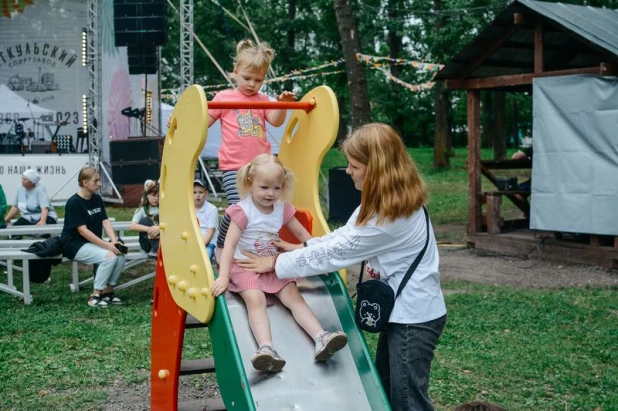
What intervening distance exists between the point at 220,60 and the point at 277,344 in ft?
123

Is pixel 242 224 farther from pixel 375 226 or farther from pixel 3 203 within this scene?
pixel 3 203

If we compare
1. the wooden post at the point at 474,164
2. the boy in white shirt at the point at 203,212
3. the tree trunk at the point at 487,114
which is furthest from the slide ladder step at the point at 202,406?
the tree trunk at the point at 487,114

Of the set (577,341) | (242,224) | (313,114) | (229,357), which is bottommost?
(577,341)

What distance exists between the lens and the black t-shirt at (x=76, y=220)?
26.6ft

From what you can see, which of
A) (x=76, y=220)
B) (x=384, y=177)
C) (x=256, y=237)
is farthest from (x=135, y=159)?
(x=384, y=177)

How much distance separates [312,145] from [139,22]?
1478cm

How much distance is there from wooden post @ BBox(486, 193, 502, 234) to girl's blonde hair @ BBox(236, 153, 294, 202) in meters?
8.58

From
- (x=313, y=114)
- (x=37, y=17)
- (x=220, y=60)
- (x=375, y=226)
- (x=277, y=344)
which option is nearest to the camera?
(x=375, y=226)

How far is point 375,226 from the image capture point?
3266 mm

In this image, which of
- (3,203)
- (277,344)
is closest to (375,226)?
(277,344)

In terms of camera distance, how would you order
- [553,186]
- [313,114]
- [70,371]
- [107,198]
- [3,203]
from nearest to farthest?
[313,114], [70,371], [3,203], [553,186], [107,198]

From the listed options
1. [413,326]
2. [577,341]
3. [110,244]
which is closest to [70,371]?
[110,244]

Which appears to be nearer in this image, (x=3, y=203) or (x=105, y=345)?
(x=105, y=345)

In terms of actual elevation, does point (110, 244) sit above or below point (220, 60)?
below
